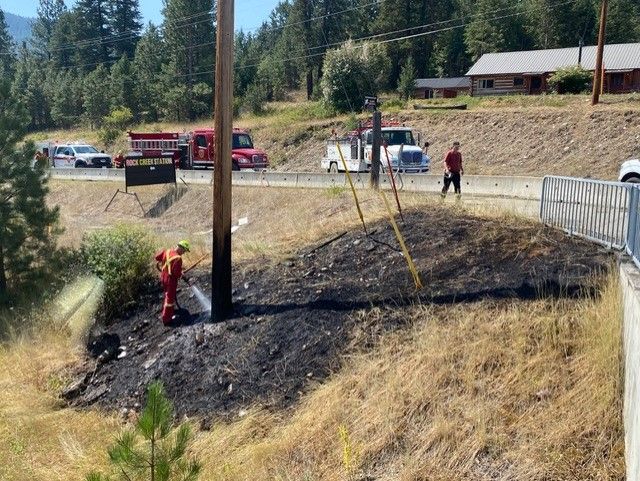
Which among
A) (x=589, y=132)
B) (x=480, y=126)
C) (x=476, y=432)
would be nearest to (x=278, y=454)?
(x=476, y=432)

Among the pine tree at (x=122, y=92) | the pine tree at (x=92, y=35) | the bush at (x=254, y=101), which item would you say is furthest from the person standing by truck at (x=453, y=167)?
the pine tree at (x=92, y=35)

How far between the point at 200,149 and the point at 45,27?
101 meters

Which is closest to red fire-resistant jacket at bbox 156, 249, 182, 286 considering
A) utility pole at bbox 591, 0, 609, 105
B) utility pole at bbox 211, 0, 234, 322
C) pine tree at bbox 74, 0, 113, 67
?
utility pole at bbox 211, 0, 234, 322

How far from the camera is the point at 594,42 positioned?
2931 inches

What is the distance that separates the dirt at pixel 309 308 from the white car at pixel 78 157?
1160 inches

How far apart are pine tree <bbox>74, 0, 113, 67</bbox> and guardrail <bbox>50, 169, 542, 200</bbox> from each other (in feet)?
247

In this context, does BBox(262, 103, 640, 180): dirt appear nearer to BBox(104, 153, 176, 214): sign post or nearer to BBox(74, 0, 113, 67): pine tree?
BBox(104, 153, 176, 214): sign post

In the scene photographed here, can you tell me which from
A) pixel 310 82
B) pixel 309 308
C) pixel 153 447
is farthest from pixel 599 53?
pixel 310 82

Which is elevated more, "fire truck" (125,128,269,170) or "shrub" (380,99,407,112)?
"shrub" (380,99,407,112)

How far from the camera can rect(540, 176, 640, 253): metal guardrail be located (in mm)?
8797

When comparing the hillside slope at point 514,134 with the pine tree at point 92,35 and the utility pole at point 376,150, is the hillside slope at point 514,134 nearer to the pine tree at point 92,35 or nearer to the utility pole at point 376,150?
the utility pole at point 376,150

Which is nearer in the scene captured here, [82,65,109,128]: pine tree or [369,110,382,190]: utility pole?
[369,110,382,190]: utility pole

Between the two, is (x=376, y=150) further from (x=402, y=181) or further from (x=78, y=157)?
(x=78, y=157)

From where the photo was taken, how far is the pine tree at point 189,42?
232ft
